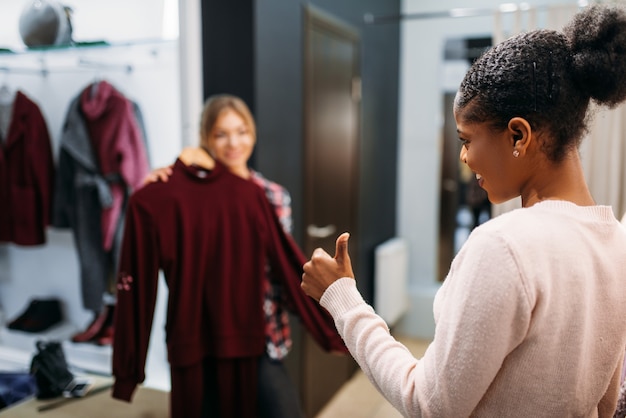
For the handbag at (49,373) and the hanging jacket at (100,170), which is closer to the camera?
the handbag at (49,373)

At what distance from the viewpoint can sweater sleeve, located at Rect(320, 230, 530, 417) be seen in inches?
25.2

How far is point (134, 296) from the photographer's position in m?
1.66

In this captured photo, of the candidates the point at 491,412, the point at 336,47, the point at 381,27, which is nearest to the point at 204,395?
the point at 491,412

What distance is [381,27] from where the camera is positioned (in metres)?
3.48

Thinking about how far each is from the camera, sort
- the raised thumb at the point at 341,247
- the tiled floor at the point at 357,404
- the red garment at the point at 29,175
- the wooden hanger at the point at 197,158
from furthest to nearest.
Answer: the tiled floor at the point at 357,404, the red garment at the point at 29,175, the wooden hanger at the point at 197,158, the raised thumb at the point at 341,247

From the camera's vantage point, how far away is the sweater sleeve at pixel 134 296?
164cm

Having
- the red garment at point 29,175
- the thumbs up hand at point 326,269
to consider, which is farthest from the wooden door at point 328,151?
the thumbs up hand at point 326,269

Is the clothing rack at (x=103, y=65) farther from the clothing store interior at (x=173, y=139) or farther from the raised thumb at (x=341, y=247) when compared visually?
the raised thumb at (x=341, y=247)

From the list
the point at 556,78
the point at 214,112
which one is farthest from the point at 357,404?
the point at 556,78

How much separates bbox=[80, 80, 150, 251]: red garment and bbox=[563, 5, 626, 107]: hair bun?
6.64ft

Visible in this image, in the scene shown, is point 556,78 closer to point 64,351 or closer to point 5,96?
point 64,351

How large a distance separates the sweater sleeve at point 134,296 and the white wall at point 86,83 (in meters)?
0.53

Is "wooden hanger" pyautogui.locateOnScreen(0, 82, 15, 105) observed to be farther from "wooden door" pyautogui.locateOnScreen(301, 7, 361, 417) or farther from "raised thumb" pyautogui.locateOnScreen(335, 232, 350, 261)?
"raised thumb" pyautogui.locateOnScreen(335, 232, 350, 261)

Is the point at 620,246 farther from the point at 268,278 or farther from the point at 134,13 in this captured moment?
the point at 134,13
